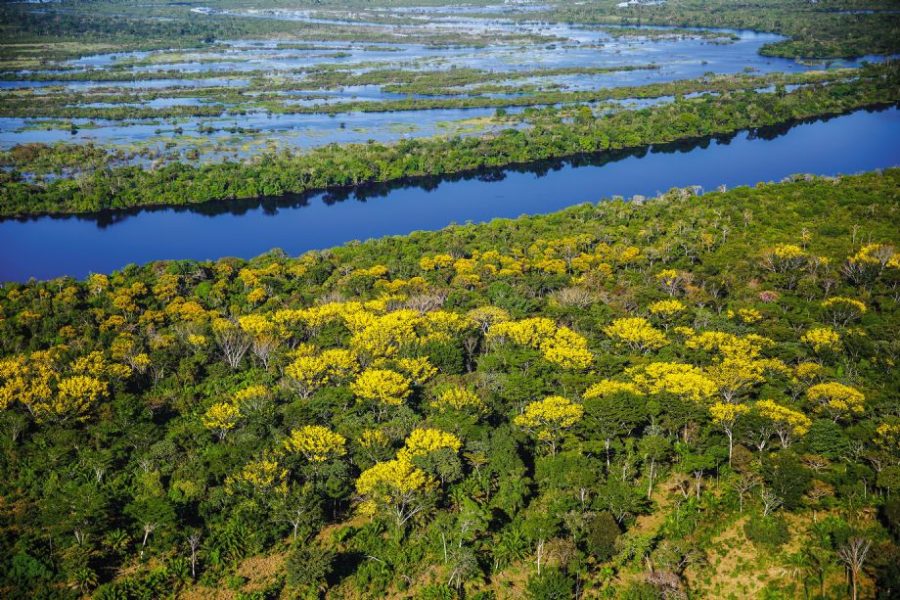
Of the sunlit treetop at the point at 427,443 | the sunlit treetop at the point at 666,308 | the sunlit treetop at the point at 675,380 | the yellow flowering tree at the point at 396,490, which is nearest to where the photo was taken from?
the yellow flowering tree at the point at 396,490

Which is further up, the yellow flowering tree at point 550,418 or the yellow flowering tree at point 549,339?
the yellow flowering tree at point 549,339

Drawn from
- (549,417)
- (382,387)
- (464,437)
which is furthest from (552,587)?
(382,387)

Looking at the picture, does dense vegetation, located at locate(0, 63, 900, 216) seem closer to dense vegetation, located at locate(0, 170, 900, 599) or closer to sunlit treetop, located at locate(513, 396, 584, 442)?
dense vegetation, located at locate(0, 170, 900, 599)

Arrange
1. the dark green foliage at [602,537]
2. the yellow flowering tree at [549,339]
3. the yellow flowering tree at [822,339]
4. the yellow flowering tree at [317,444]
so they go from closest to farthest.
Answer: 1. the dark green foliage at [602,537]
2. the yellow flowering tree at [317,444]
3. the yellow flowering tree at [549,339]
4. the yellow flowering tree at [822,339]

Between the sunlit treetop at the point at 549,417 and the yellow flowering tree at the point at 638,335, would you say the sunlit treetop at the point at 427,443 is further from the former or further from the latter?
the yellow flowering tree at the point at 638,335

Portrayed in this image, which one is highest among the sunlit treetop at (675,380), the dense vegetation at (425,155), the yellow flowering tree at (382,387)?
the dense vegetation at (425,155)

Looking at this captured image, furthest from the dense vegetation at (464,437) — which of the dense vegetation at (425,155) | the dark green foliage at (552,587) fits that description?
the dense vegetation at (425,155)

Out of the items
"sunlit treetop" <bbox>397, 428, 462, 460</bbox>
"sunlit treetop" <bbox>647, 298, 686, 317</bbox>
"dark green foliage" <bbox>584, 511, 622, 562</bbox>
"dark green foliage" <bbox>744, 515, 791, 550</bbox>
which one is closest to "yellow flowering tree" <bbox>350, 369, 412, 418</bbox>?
Answer: "sunlit treetop" <bbox>397, 428, 462, 460</bbox>
